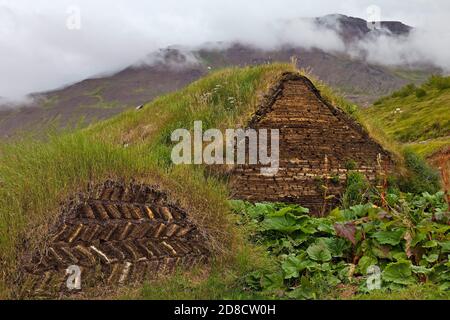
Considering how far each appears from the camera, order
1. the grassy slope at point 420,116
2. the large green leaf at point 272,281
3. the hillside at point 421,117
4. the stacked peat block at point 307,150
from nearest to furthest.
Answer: the large green leaf at point 272,281, the stacked peat block at point 307,150, the hillside at point 421,117, the grassy slope at point 420,116

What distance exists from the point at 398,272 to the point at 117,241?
3.62 metres

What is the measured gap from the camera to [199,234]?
7.78m

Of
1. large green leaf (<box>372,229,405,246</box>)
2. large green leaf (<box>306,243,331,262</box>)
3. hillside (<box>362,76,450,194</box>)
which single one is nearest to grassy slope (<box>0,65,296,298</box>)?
large green leaf (<box>306,243,331,262</box>)

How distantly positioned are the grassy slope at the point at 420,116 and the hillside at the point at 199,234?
30.5 meters

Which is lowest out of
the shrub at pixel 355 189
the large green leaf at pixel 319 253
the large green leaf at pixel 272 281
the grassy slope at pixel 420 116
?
the large green leaf at pixel 272 281

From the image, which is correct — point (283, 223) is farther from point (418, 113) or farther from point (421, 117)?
point (418, 113)

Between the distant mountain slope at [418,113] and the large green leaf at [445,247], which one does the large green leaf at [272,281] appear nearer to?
the large green leaf at [445,247]

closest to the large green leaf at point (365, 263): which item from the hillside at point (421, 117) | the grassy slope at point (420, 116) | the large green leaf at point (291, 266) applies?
the large green leaf at point (291, 266)

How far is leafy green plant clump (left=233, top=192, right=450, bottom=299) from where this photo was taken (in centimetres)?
667

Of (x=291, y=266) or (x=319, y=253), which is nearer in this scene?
(x=291, y=266)

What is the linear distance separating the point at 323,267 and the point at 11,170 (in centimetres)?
440

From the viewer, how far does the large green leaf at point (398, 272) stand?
6.62 meters

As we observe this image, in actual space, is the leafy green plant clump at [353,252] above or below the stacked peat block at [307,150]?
below

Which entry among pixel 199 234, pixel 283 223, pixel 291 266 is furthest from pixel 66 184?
pixel 283 223
